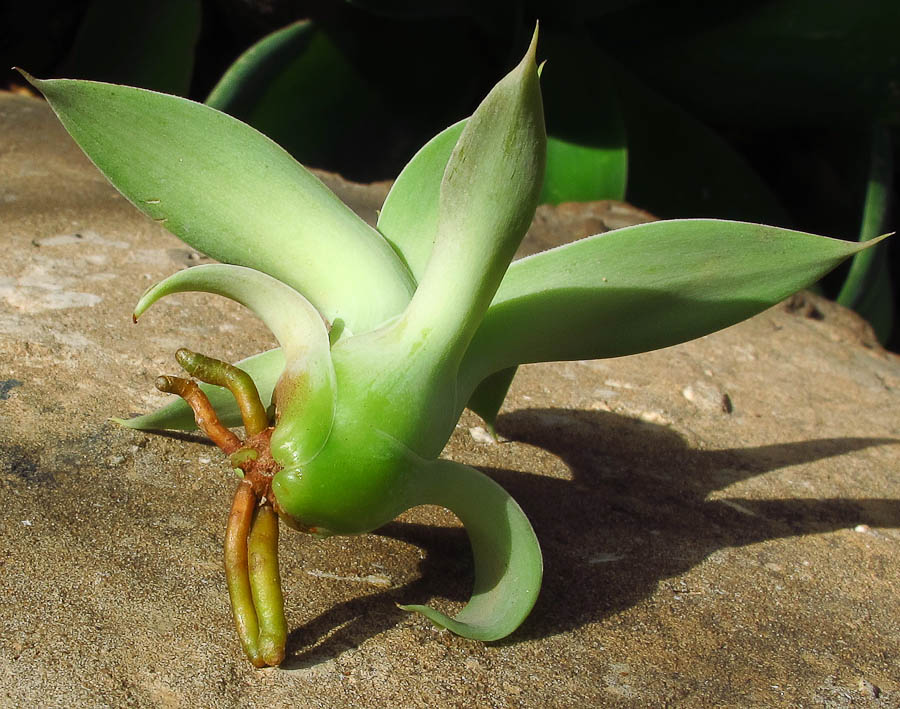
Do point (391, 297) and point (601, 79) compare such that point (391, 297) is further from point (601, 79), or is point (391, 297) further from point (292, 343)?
point (601, 79)

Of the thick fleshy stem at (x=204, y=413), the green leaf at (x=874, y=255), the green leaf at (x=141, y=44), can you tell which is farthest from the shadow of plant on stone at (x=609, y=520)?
the green leaf at (x=141, y=44)

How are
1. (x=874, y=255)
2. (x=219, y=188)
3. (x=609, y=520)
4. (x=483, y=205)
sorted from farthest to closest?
(x=874, y=255), (x=609, y=520), (x=219, y=188), (x=483, y=205)

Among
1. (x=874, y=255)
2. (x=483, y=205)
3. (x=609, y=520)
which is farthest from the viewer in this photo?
(x=874, y=255)

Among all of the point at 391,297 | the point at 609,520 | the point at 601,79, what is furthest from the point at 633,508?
the point at 601,79

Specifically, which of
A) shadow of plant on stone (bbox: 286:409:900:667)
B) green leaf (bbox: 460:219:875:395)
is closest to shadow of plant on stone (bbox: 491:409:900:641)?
shadow of plant on stone (bbox: 286:409:900:667)

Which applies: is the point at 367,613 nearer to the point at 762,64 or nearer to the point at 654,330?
the point at 654,330

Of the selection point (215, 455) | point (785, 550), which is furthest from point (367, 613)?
point (785, 550)

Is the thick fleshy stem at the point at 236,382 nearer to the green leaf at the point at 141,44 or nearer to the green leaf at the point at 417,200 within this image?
the green leaf at the point at 417,200
